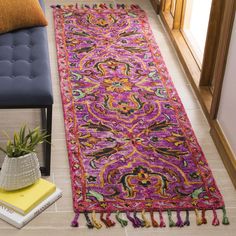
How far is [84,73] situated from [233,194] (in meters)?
1.49

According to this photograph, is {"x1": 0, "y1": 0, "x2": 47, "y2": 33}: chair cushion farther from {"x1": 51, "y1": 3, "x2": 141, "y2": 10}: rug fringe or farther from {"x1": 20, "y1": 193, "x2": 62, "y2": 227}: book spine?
{"x1": 51, "y1": 3, "x2": 141, "y2": 10}: rug fringe

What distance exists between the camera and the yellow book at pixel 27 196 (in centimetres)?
275

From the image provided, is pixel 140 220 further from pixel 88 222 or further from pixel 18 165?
pixel 18 165

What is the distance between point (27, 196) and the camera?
2799 mm

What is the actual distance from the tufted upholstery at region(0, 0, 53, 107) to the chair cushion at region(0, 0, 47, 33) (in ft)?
0.13

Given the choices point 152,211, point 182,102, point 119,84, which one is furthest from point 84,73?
point 152,211

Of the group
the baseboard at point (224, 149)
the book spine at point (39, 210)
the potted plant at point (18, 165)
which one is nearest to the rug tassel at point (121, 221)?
the book spine at point (39, 210)

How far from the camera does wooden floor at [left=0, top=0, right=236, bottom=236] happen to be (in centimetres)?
272

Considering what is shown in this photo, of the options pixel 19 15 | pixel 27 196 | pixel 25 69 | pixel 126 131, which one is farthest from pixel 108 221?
pixel 19 15

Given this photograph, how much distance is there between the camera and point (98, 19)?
192 inches

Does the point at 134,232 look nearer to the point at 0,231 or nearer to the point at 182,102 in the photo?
the point at 0,231

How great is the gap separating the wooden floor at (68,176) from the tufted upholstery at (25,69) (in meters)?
0.42

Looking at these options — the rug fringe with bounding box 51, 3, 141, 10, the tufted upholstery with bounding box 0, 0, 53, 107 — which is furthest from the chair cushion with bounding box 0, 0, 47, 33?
the rug fringe with bounding box 51, 3, 141, 10

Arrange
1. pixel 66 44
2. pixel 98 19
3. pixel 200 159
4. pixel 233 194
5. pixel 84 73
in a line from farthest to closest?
pixel 98 19 < pixel 66 44 < pixel 84 73 < pixel 200 159 < pixel 233 194
